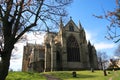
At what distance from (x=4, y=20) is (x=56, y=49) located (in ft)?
165

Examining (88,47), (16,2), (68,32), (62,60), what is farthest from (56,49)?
(16,2)

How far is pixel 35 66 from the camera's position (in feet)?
203

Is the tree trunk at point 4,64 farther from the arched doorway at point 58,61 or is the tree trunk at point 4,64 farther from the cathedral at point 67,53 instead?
the arched doorway at point 58,61

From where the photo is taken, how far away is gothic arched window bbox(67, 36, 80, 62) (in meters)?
58.7

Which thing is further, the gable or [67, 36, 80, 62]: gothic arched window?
the gable

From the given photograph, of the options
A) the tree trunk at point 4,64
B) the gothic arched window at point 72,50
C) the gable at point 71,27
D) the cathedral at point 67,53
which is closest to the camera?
the tree trunk at point 4,64

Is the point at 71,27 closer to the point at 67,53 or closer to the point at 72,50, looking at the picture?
the point at 72,50

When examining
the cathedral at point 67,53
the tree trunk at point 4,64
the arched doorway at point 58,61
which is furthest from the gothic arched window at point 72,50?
the tree trunk at point 4,64

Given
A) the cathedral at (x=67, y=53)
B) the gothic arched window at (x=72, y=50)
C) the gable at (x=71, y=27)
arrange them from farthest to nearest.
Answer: the gable at (x=71, y=27) → the gothic arched window at (x=72, y=50) → the cathedral at (x=67, y=53)

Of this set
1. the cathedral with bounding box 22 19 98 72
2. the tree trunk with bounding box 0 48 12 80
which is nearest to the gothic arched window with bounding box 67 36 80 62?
the cathedral with bounding box 22 19 98 72

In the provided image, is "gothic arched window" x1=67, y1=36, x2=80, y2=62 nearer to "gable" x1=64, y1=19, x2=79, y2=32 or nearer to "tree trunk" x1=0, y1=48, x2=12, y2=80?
"gable" x1=64, y1=19, x2=79, y2=32

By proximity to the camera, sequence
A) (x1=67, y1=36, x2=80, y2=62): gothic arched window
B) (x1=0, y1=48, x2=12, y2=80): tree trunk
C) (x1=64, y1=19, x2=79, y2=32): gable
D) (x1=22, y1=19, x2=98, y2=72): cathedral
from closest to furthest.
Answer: (x1=0, y1=48, x2=12, y2=80): tree trunk
(x1=22, y1=19, x2=98, y2=72): cathedral
(x1=67, y1=36, x2=80, y2=62): gothic arched window
(x1=64, y1=19, x2=79, y2=32): gable

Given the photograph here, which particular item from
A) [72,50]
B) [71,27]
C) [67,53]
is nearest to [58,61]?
[67,53]

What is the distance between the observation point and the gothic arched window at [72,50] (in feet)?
193
